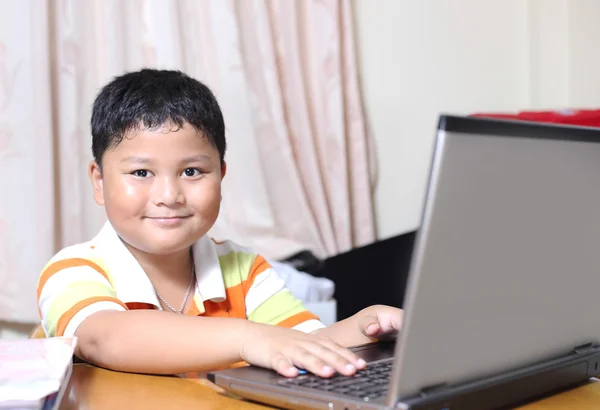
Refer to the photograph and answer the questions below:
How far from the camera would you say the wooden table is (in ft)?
2.26

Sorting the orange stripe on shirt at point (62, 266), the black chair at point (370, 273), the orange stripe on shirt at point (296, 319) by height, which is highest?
the orange stripe on shirt at point (62, 266)

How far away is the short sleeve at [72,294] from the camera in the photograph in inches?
36.3

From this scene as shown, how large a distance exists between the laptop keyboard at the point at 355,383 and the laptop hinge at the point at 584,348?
0.60 ft

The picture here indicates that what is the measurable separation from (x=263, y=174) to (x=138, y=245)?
1085mm

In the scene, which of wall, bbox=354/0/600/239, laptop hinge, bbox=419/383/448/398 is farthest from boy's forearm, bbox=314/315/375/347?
wall, bbox=354/0/600/239

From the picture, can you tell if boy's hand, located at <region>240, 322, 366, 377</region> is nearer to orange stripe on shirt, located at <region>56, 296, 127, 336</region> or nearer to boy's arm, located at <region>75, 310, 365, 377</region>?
boy's arm, located at <region>75, 310, 365, 377</region>

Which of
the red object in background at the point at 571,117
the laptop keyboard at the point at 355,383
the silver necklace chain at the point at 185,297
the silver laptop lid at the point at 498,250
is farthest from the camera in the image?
the red object in background at the point at 571,117

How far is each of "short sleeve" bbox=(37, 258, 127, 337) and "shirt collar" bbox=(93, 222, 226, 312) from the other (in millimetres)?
30

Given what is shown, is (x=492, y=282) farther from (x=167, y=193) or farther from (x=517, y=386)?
(x=167, y=193)

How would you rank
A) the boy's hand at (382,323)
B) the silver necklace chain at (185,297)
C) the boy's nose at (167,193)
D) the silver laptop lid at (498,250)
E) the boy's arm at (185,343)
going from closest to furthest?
1. the silver laptop lid at (498,250)
2. the boy's arm at (185,343)
3. the boy's hand at (382,323)
4. the boy's nose at (167,193)
5. the silver necklace chain at (185,297)

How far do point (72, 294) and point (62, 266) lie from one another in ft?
0.26

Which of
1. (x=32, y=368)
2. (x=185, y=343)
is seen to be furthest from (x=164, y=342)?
(x=32, y=368)

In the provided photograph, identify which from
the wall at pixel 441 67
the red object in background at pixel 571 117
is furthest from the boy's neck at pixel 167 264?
the wall at pixel 441 67

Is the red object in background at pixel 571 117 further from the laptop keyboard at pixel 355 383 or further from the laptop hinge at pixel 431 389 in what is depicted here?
the laptop hinge at pixel 431 389
